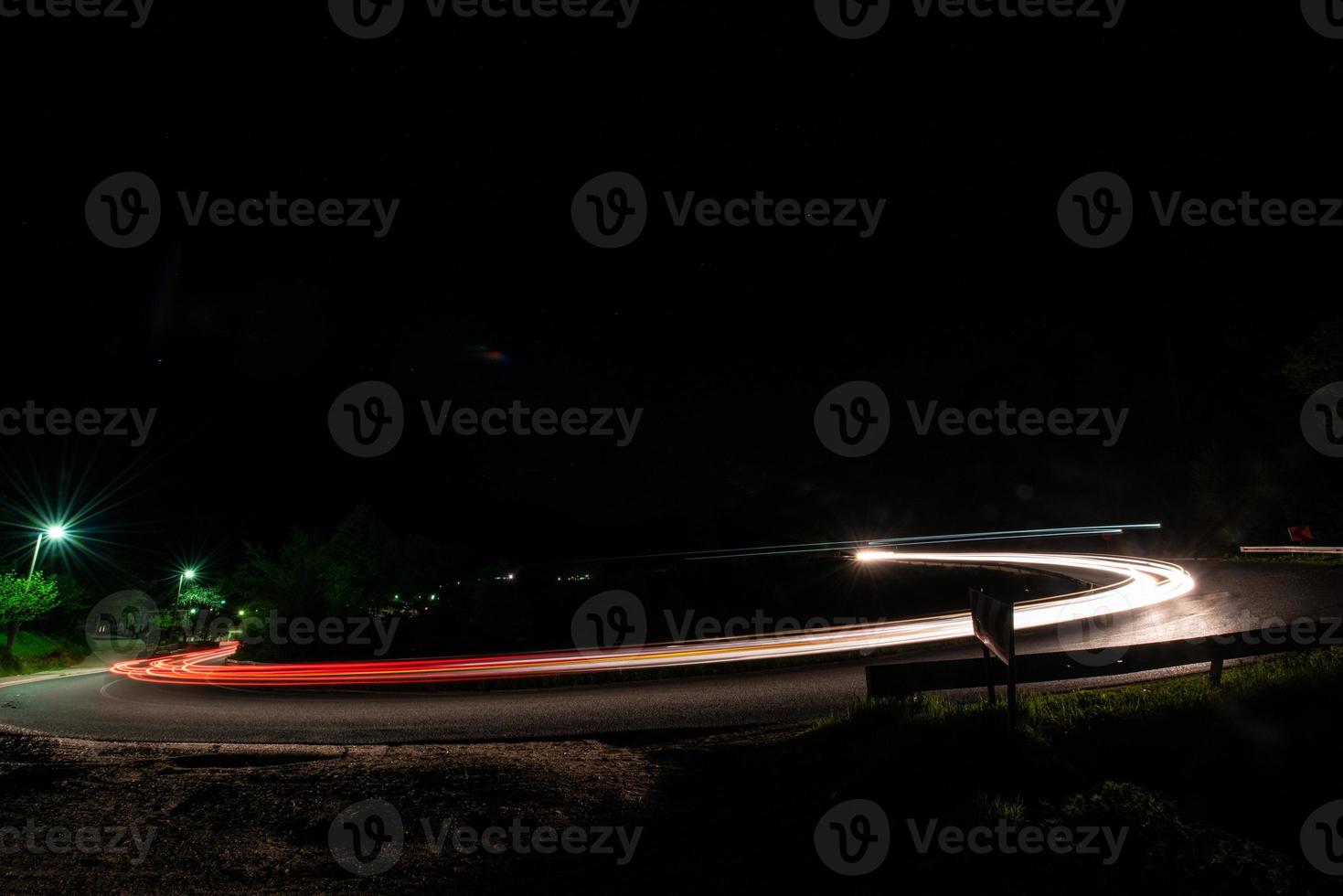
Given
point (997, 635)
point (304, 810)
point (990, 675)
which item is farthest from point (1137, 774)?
point (304, 810)

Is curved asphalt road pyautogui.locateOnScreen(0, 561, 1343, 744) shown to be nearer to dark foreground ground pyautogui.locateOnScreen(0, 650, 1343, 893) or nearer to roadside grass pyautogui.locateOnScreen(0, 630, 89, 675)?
dark foreground ground pyautogui.locateOnScreen(0, 650, 1343, 893)

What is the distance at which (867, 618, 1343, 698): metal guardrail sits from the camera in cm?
756

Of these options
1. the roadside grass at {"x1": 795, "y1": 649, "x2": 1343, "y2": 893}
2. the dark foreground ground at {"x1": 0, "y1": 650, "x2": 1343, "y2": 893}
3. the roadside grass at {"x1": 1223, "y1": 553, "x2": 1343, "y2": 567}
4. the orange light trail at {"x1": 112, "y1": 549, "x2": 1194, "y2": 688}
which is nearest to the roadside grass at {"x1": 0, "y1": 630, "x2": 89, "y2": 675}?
the orange light trail at {"x1": 112, "y1": 549, "x2": 1194, "y2": 688}

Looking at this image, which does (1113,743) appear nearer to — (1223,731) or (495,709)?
(1223,731)

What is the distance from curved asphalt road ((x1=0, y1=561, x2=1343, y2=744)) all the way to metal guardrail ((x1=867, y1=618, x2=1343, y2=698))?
6.66 ft

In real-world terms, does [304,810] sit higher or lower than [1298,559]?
lower

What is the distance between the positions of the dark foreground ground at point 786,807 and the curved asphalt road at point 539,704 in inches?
89.6

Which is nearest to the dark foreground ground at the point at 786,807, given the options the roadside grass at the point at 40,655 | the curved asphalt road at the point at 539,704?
the curved asphalt road at the point at 539,704

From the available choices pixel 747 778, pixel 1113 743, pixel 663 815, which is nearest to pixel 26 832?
pixel 663 815

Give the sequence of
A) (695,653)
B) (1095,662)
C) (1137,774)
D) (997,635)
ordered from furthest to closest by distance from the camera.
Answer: (695,653), (1095,662), (997,635), (1137,774)

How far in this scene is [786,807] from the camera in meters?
6.34

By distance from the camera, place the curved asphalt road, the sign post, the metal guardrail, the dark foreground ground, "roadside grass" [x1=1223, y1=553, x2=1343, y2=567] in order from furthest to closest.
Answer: "roadside grass" [x1=1223, y1=553, x2=1343, y2=567] → the curved asphalt road → the metal guardrail → the sign post → the dark foreground ground

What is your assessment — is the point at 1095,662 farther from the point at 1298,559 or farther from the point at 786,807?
the point at 1298,559

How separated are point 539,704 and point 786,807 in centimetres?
745
